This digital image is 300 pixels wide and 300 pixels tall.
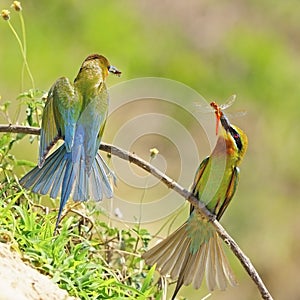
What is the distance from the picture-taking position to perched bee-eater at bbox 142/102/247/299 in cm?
252

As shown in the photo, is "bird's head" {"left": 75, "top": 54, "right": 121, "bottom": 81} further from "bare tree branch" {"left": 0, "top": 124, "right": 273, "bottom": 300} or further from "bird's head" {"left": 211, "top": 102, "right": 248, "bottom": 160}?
"bird's head" {"left": 211, "top": 102, "right": 248, "bottom": 160}

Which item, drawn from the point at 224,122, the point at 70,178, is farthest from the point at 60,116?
the point at 224,122

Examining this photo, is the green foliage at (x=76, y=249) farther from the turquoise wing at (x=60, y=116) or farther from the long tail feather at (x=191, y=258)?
the turquoise wing at (x=60, y=116)

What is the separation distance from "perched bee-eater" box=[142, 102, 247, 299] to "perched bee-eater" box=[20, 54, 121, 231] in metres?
0.30

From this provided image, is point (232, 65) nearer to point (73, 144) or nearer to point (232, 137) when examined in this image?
point (232, 137)

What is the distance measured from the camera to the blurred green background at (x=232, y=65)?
5.32 m

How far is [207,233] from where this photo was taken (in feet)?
8.38

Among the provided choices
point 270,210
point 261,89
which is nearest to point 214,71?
point 261,89

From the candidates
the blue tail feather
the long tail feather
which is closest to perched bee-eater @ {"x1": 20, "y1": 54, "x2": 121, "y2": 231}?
the blue tail feather

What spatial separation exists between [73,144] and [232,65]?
14.6ft

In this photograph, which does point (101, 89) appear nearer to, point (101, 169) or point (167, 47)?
point (101, 169)

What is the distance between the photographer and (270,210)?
18.1 ft

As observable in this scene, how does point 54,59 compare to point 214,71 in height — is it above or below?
below

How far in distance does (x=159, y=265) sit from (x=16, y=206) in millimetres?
403
